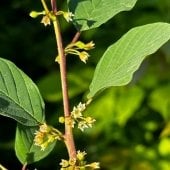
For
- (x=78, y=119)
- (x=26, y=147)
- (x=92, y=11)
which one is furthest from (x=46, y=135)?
(x=92, y=11)

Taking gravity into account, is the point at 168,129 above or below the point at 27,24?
below

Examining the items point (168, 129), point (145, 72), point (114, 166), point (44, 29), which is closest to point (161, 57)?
point (145, 72)

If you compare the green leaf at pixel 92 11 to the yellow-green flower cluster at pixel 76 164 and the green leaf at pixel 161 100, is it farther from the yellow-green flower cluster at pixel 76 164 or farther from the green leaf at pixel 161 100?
the green leaf at pixel 161 100

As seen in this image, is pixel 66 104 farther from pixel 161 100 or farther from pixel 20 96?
pixel 161 100

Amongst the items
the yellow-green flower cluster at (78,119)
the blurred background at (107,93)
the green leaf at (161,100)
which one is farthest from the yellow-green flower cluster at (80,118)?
the green leaf at (161,100)

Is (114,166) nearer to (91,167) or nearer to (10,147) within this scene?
(10,147)
